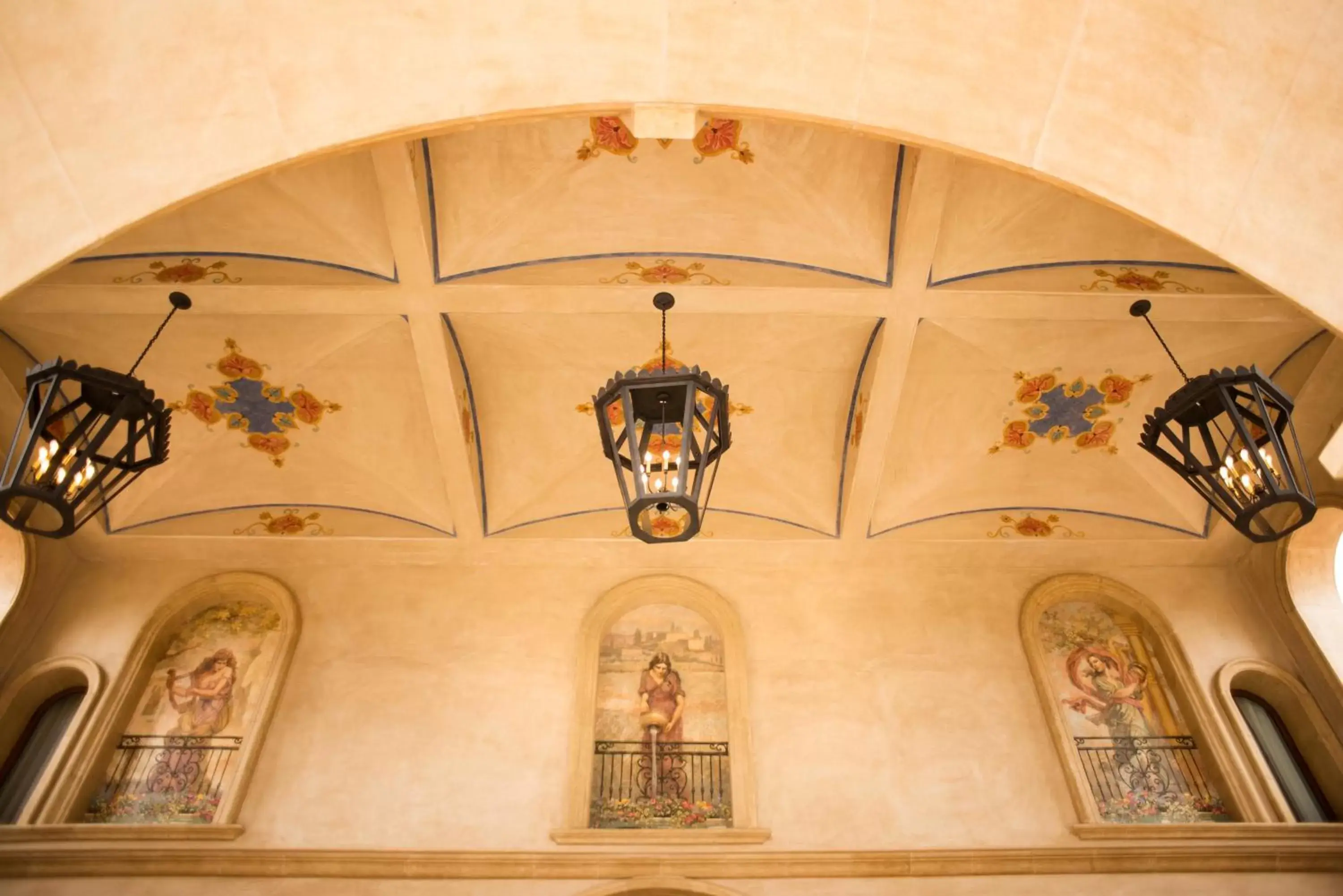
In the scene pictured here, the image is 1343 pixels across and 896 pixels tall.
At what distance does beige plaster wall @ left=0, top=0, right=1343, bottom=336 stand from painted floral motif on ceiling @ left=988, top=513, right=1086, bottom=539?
19.6 ft

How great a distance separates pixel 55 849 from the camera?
259 inches

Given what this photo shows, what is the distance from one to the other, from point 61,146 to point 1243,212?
372 centimetres

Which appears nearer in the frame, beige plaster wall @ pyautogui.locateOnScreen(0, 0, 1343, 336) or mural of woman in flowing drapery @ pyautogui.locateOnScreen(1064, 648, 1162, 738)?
beige plaster wall @ pyautogui.locateOnScreen(0, 0, 1343, 336)

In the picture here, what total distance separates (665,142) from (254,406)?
4.29 metres

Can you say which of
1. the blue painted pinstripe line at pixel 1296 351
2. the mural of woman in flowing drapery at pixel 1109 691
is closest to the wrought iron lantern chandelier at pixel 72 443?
the mural of woman in flowing drapery at pixel 1109 691

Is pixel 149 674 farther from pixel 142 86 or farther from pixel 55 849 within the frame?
pixel 142 86

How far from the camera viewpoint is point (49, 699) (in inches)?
309

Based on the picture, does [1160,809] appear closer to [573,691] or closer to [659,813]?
[659,813]

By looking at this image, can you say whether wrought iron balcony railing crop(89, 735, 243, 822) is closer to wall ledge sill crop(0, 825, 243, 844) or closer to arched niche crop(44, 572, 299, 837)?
arched niche crop(44, 572, 299, 837)

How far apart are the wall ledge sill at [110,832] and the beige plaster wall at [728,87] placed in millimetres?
5234

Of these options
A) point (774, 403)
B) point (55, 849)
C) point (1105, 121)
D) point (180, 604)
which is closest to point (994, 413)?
point (774, 403)

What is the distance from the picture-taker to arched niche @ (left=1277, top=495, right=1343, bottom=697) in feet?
25.1

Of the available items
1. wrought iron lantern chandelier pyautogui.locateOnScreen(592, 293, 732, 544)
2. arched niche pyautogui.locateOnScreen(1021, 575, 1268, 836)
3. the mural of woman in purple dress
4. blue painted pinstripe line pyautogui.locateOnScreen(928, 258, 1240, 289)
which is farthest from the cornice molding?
blue painted pinstripe line pyautogui.locateOnScreen(928, 258, 1240, 289)

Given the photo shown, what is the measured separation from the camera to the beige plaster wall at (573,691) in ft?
23.1
